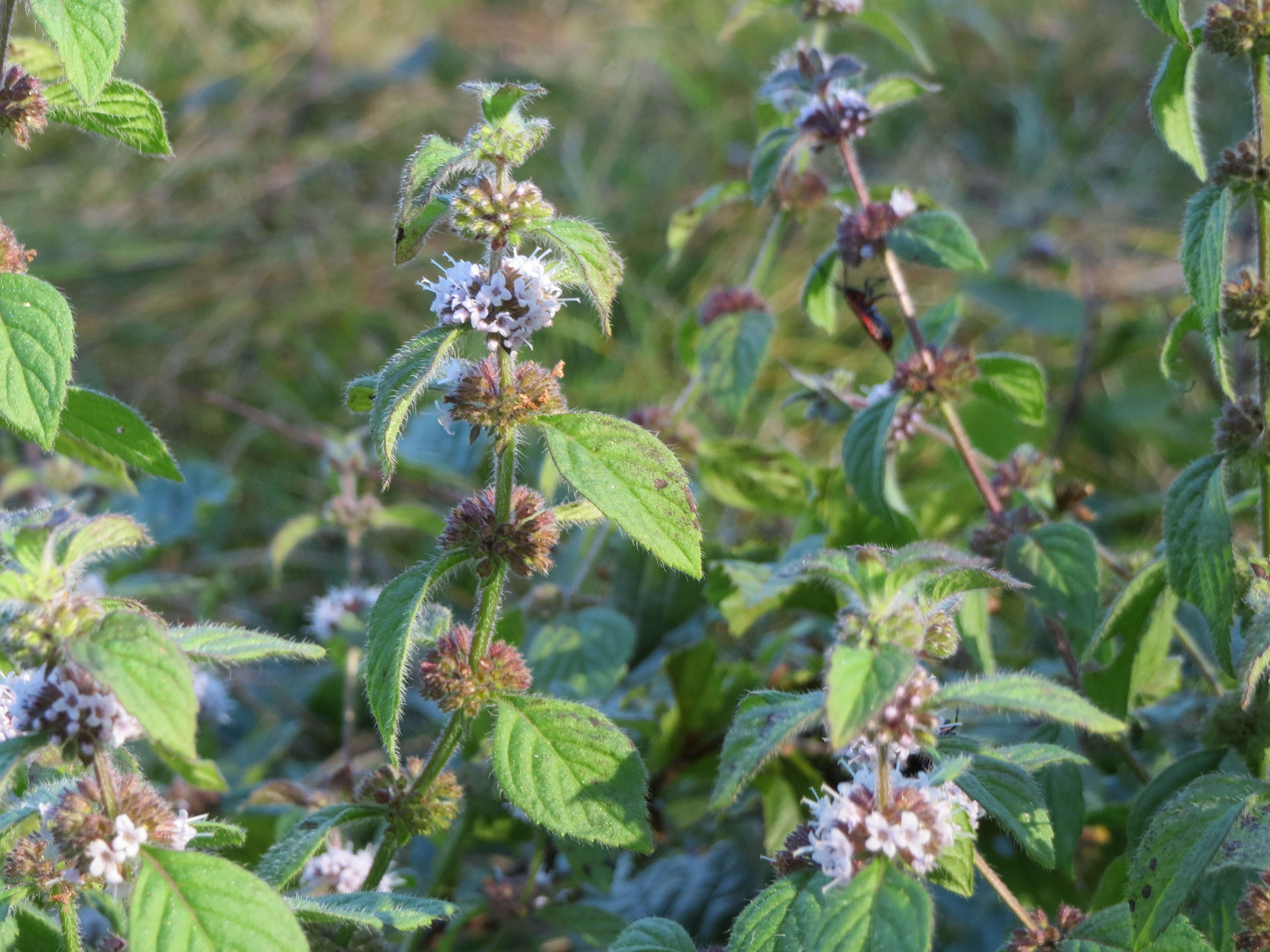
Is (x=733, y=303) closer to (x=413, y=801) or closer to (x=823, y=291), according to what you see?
(x=823, y=291)

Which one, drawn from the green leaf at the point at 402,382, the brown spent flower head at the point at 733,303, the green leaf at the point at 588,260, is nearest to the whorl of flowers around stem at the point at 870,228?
the brown spent flower head at the point at 733,303

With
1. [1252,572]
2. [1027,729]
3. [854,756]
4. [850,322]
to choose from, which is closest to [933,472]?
[850,322]

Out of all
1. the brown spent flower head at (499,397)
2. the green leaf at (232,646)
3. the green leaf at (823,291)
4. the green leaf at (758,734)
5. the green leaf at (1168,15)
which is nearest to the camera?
the green leaf at (758,734)

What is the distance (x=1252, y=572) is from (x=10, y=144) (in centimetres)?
501

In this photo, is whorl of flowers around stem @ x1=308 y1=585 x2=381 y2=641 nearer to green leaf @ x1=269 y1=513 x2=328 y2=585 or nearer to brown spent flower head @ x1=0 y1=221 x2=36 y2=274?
green leaf @ x1=269 y1=513 x2=328 y2=585

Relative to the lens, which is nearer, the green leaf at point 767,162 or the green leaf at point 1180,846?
the green leaf at point 1180,846

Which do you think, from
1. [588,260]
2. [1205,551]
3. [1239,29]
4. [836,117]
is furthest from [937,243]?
[588,260]

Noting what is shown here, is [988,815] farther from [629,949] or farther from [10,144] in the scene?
[10,144]

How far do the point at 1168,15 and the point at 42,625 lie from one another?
1.41 m

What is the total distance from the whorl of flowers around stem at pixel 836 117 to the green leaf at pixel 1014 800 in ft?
3.38

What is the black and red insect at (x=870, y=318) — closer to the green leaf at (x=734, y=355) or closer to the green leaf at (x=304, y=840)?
the green leaf at (x=734, y=355)

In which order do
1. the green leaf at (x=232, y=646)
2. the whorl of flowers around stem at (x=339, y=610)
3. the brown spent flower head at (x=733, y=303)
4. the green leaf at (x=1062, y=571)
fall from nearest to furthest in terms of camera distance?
the green leaf at (x=232, y=646) < the green leaf at (x=1062, y=571) < the brown spent flower head at (x=733, y=303) < the whorl of flowers around stem at (x=339, y=610)

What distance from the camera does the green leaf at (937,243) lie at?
1.70m

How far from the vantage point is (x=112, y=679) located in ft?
3.07
